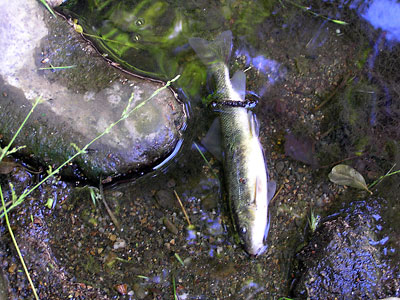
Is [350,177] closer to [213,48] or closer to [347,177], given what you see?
[347,177]

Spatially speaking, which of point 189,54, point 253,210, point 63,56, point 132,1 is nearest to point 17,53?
point 63,56

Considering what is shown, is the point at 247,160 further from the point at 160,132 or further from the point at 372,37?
the point at 372,37

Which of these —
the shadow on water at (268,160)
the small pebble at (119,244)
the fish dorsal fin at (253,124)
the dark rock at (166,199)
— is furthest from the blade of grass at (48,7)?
the small pebble at (119,244)

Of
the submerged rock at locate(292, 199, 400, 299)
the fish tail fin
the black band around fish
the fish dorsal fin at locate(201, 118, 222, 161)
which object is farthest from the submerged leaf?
the fish tail fin

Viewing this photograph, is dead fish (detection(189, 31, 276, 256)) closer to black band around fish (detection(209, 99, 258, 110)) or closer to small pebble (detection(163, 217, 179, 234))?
black band around fish (detection(209, 99, 258, 110))

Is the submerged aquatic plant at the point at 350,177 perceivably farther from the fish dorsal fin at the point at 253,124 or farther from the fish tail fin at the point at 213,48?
the fish tail fin at the point at 213,48
